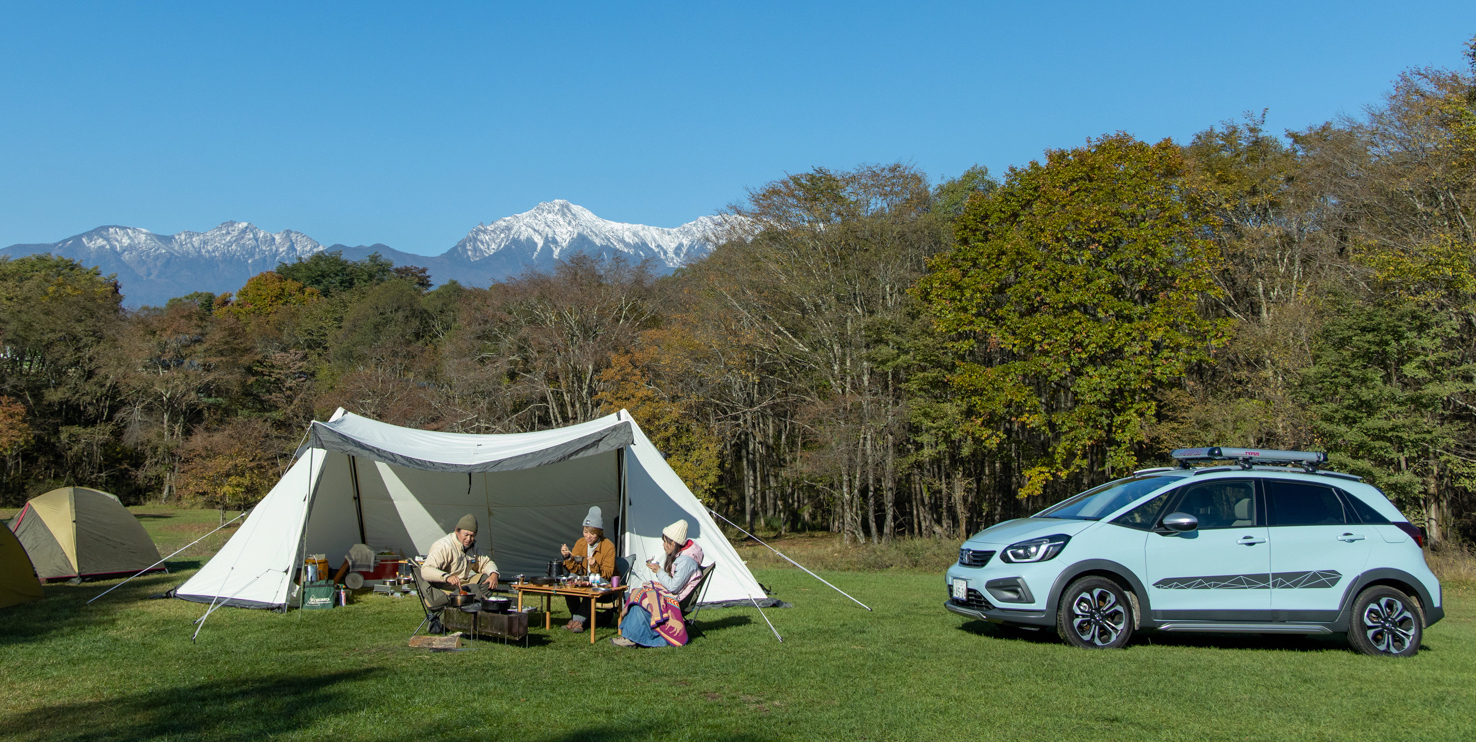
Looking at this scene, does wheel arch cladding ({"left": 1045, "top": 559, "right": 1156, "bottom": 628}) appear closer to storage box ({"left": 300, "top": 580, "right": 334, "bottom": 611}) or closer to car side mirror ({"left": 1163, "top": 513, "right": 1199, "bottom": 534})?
car side mirror ({"left": 1163, "top": 513, "right": 1199, "bottom": 534})

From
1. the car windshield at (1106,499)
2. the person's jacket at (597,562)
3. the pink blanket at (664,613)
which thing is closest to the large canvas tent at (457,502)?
the person's jacket at (597,562)

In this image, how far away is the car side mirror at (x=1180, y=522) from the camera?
7154 mm

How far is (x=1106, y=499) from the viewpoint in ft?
26.3

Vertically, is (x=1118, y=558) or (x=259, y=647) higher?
(x=1118, y=558)

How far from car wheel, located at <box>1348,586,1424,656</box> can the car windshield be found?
5.92 ft

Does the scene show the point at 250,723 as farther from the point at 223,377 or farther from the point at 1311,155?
the point at 223,377

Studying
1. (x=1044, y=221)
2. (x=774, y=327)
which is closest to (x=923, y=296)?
(x=1044, y=221)

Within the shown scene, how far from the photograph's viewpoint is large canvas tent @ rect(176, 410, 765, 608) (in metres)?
9.69

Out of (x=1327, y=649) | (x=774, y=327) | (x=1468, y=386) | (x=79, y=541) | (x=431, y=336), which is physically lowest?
(x=1327, y=649)

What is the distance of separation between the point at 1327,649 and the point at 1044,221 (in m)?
15.9

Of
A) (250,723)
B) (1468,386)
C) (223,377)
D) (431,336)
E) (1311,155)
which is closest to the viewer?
(250,723)

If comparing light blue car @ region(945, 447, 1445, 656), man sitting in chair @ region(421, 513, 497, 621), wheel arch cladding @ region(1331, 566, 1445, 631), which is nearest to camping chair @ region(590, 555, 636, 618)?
man sitting in chair @ region(421, 513, 497, 621)

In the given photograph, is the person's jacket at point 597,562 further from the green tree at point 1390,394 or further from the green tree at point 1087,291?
the green tree at point 1390,394

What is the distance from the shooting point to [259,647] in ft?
24.9
